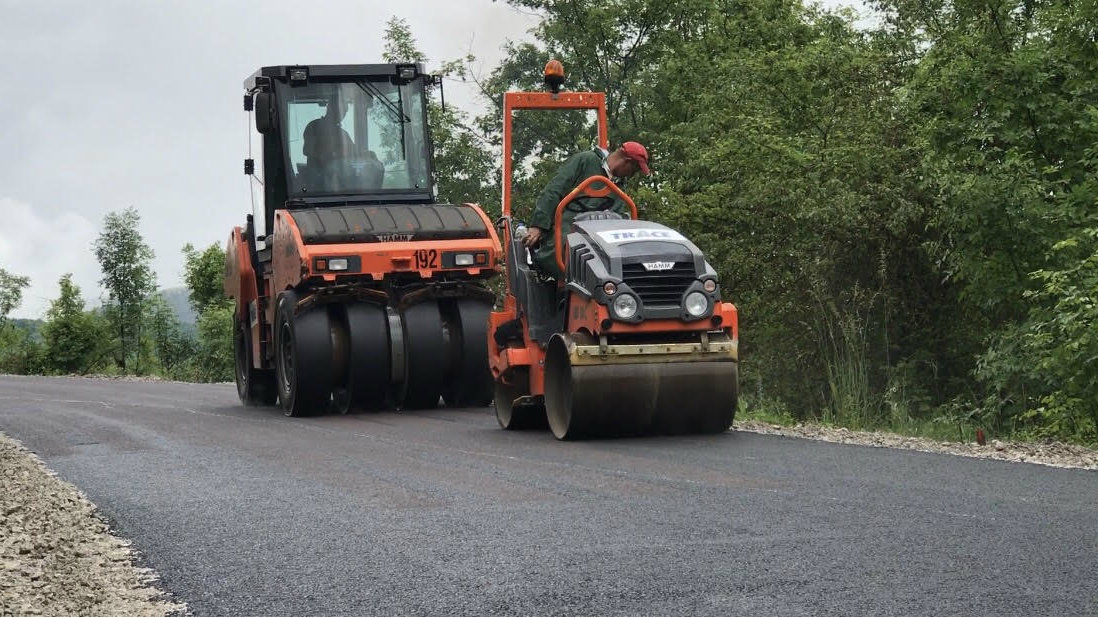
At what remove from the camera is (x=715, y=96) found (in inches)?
1132

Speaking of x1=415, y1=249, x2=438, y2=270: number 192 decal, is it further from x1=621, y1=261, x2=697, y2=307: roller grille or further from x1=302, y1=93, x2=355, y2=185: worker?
x1=621, y1=261, x2=697, y2=307: roller grille

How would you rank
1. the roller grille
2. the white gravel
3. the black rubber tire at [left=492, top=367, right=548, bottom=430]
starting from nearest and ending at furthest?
the white gravel → the roller grille → the black rubber tire at [left=492, top=367, right=548, bottom=430]

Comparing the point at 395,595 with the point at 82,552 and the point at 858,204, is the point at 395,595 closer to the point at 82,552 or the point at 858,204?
the point at 82,552

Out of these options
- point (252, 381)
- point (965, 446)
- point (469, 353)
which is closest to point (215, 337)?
point (252, 381)

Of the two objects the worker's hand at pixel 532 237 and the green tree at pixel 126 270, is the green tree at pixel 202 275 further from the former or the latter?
the worker's hand at pixel 532 237

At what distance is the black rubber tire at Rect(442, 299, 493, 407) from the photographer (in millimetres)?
14672

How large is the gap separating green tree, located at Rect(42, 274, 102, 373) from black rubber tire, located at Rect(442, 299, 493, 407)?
101ft

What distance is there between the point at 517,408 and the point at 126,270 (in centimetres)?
6911

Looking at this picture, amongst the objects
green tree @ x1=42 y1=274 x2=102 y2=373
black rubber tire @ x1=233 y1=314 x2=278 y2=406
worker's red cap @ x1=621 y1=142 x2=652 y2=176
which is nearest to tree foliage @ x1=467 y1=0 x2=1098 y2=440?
worker's red cap @ x1=621 y1=142 x2=652 y2=176

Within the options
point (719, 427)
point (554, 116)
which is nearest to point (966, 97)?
point (719, 427)

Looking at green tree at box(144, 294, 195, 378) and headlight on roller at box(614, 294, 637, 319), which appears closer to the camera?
headlight on roller at box(614, 294, 637, 319)

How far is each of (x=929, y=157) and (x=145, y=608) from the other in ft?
44.9

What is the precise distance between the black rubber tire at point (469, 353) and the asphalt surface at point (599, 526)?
159 inches

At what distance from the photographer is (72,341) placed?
4488 cm
